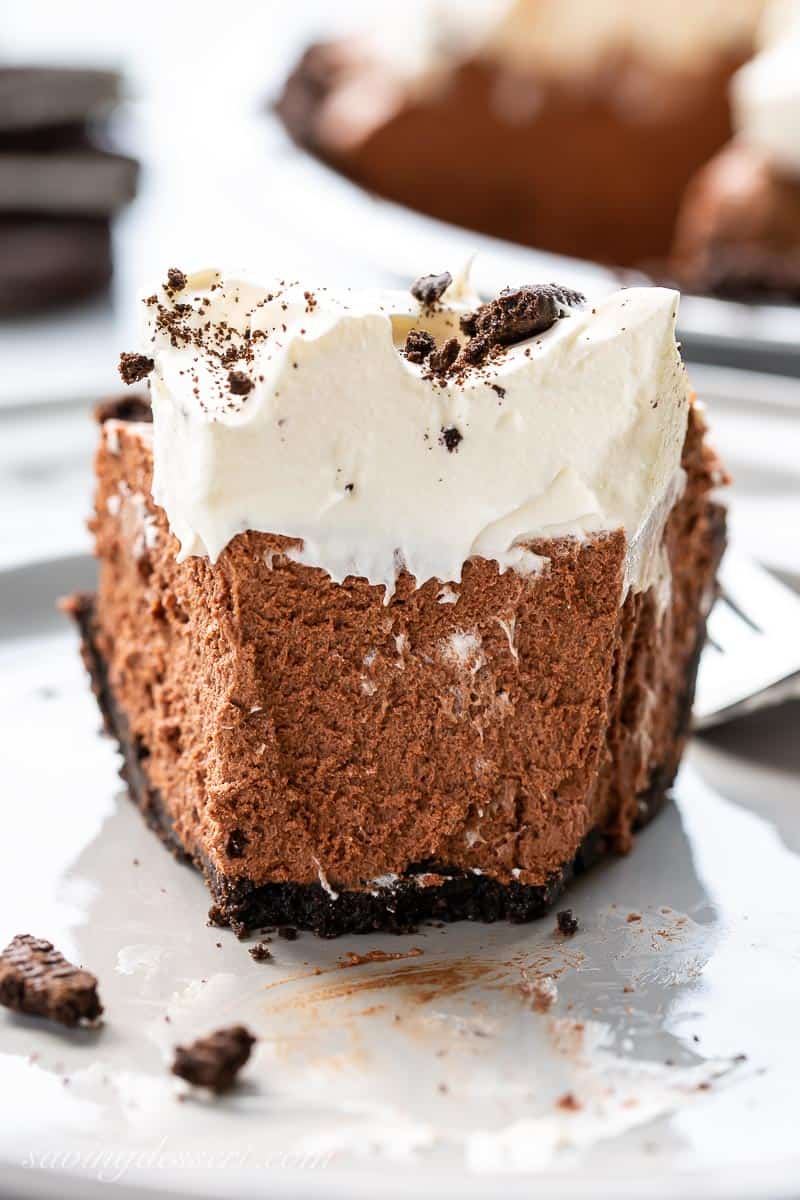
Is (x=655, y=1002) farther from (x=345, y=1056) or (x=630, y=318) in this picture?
(x=630, y=318)

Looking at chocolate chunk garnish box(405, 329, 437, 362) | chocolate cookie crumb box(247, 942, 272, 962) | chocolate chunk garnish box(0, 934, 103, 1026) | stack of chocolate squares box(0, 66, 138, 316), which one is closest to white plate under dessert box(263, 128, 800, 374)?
stack of chocolate squares box(0, 66, 138, 316)

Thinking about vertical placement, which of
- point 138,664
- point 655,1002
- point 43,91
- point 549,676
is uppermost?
point 43,91

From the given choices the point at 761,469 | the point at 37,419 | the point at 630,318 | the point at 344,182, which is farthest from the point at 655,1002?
the point at 344,182

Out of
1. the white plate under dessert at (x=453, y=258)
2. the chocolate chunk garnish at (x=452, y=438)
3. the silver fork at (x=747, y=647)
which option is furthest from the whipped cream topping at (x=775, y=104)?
the chocolate chunk garnish at (x=452, y=438)

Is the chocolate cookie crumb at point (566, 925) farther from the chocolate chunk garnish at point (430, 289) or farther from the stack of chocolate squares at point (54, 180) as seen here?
the stack of chocolate squares at point (54, 180)

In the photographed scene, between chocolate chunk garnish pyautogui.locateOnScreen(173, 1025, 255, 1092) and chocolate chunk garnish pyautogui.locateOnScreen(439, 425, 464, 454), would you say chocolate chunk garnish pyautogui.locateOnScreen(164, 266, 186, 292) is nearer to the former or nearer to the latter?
chocolate chunk garnish pyautogui.locateOnScreen(439, 425, 464, 454)

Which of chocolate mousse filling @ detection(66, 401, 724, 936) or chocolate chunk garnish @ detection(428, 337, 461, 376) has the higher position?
chocolate chunk garnish @ detection(428, 337, 461, 376)
